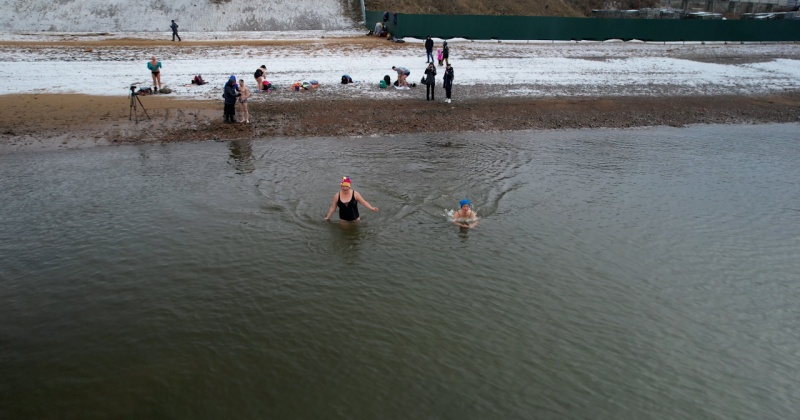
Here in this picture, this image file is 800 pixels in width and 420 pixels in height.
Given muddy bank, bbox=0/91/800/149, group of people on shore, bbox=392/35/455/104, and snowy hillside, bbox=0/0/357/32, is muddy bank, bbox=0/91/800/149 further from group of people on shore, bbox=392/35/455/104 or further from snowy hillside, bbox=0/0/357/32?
snowy hillside, bbox=0/0/357/32

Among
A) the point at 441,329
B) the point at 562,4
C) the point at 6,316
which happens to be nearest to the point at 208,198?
the point at 6,316

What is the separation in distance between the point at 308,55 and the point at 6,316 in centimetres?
2644

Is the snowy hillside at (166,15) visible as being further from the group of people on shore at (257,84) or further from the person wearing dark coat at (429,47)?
the group of people on shore at (257,84)

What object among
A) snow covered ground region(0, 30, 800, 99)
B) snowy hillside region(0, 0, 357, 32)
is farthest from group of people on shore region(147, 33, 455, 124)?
snowy hillside region(0, 0, 357, 32)

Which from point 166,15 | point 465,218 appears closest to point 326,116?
Answer: point 465,218

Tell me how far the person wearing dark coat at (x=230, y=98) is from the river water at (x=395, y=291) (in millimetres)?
3824

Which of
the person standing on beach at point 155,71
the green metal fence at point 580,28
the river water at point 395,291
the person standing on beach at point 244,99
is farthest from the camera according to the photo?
the green metal fence at point 580,28

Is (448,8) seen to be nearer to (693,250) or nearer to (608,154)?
(608,154)

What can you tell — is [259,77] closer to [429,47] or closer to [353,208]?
[429,47]

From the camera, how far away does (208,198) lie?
52.0ft

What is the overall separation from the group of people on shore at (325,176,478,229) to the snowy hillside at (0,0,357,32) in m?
36.9

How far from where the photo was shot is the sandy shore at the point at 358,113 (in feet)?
71.7

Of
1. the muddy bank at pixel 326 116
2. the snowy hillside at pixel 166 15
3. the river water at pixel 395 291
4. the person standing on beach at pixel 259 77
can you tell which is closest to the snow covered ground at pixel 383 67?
the person standing on beach at pixel 259 77

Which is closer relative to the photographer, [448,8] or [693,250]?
[693,250]
